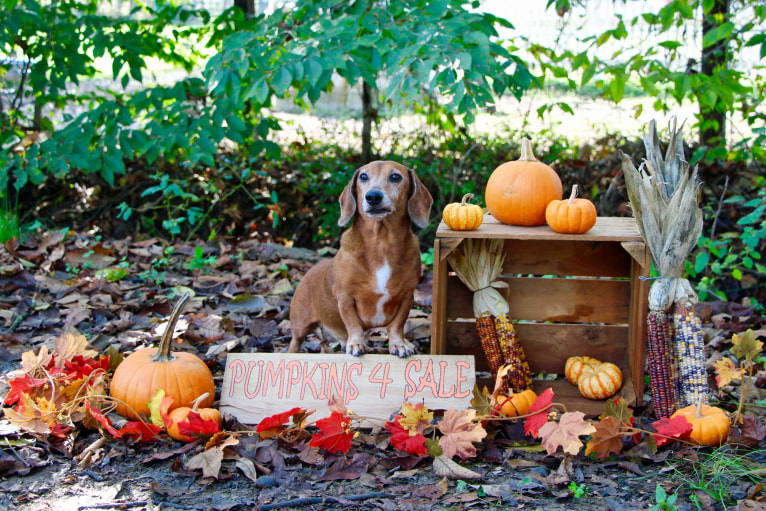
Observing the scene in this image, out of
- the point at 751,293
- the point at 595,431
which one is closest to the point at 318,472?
the point at 595,431

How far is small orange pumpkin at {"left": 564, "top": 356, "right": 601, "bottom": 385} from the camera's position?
11.3 feet

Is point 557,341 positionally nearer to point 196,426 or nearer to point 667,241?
point 667,241

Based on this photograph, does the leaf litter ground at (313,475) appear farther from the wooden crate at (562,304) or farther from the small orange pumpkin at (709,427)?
the wooden crate at (562,304)

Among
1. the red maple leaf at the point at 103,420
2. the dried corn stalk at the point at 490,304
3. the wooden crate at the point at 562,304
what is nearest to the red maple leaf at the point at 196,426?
the red maple leaf at the point at 103,420

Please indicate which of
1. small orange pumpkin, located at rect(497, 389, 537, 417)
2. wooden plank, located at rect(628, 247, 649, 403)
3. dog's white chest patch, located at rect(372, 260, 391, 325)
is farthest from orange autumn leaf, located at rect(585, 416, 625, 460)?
dog's white chest patch, located at rect(372, 260, 391, 325)

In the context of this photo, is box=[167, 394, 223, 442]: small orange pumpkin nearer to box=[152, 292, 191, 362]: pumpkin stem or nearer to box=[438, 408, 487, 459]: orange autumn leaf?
box=[152, 292, 191, 362]: pumpkin stem

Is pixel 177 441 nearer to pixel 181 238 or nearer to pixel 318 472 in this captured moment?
pixel 318 472

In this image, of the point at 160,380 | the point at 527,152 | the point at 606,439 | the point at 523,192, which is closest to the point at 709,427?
the point at 606,439

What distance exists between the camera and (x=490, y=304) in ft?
11.0

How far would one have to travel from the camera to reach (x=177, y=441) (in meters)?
2.90

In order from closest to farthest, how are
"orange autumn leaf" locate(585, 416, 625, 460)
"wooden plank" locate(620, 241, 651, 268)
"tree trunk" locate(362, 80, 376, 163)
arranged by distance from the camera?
1. "orange autumn leaf" locate(585, 416, 625, 460)
2. "wooden plank" locate(620, 241, 651, 268)
3. "tree trunk" locate(362, 80, 376, 163)

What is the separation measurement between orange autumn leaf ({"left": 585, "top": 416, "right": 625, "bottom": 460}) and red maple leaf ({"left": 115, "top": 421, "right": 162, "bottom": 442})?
1.76 metres

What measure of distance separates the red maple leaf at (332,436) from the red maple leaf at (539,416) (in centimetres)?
74

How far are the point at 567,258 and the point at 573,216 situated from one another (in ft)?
2.16
